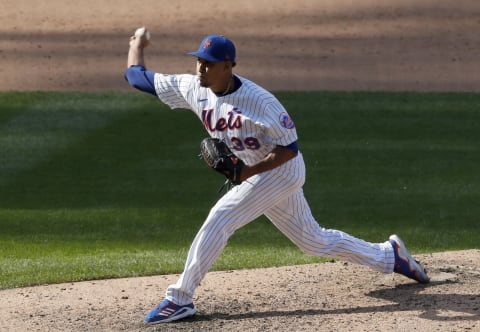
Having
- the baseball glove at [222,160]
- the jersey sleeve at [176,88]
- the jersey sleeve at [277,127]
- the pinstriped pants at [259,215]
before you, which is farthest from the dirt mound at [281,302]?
the jersey sleeve at [176,88]

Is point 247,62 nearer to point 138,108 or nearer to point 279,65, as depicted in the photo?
point 279,65

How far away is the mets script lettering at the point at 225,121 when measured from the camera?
537 cm

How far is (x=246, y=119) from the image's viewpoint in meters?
5.34

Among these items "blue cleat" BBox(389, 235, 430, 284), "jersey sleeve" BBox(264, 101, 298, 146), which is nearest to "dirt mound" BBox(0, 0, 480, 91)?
"blue cleat" BBox(389, 235, 430, 284)

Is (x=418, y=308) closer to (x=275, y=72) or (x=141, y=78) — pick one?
(x=141, y=78)

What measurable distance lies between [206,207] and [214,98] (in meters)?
3.66

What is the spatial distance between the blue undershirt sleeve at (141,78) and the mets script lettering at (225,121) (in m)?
0.46

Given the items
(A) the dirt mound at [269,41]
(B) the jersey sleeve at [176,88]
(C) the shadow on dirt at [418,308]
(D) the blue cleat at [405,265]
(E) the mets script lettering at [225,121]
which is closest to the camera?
(E) the mets script lettering at [225,121]

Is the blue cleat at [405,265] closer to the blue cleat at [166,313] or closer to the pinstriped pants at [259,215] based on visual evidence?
the pinstriped pants at [259,215]

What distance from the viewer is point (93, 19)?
1861 centimetres

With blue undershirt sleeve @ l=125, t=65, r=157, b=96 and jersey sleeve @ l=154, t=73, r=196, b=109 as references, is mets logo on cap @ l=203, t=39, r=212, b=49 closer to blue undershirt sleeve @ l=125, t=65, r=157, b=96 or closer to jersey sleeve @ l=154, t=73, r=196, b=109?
jersey sleeve @ l=154, t=73, r=196, b=109

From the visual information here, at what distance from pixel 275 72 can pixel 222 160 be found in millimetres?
10451

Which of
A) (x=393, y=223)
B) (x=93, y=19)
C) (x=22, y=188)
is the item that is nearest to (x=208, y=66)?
(x=393, y=223)

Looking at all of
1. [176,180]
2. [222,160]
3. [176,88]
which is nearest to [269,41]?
[176,180]
